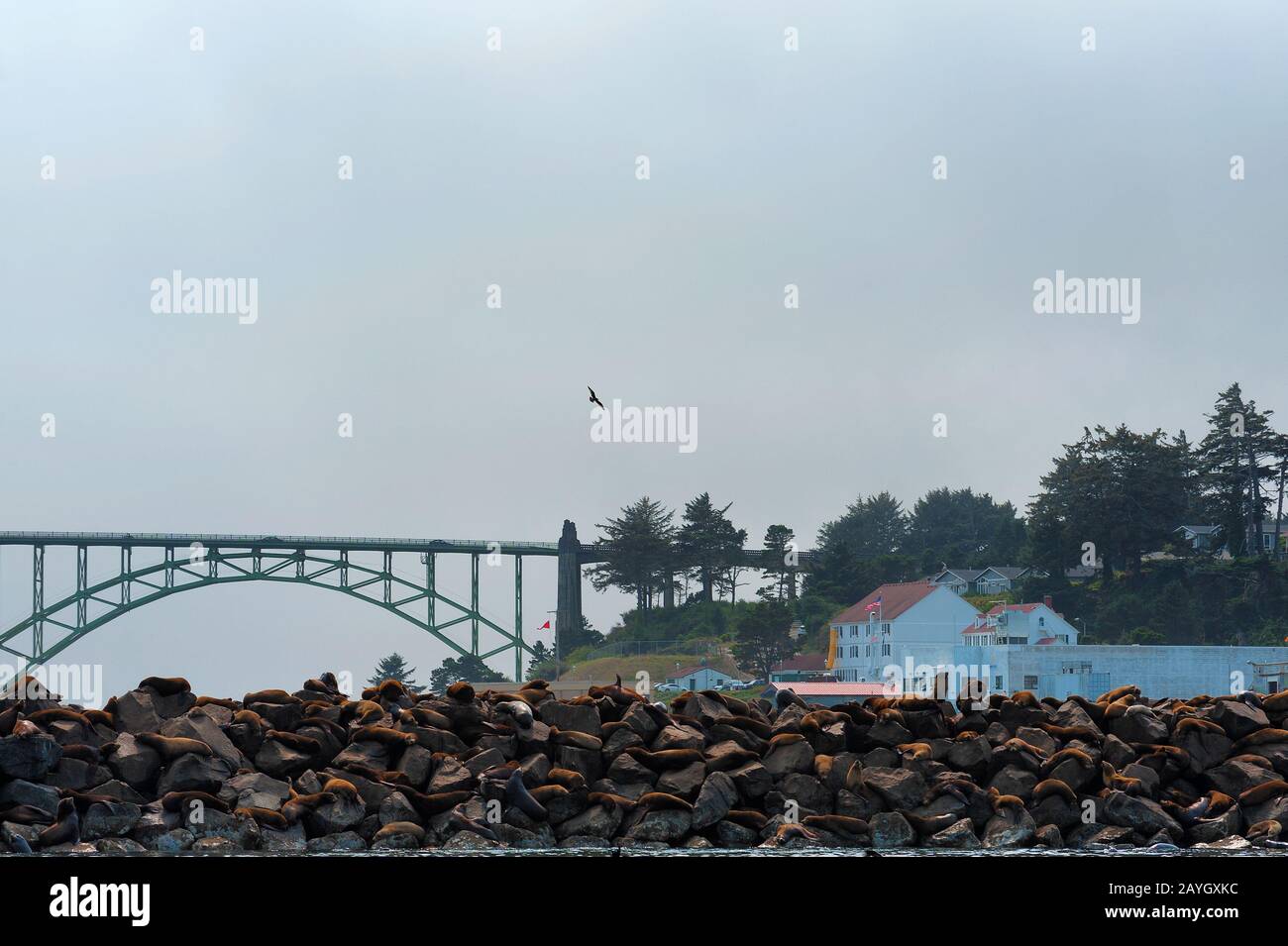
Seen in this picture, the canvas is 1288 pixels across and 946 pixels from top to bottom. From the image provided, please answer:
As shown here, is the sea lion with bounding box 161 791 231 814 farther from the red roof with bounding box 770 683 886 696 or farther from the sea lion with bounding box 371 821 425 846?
the red roof with bounding box 770 683 886 696

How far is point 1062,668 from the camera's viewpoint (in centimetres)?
6700

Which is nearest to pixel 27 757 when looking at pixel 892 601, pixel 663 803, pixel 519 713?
pixel 519 713

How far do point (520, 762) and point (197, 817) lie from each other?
2686mm

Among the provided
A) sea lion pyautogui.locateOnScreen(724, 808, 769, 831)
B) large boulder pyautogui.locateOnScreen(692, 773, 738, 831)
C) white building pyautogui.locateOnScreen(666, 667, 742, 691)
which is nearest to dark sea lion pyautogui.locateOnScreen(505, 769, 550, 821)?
large boulder pyautogui.locateOnScreen(692, 773, 738, 831)

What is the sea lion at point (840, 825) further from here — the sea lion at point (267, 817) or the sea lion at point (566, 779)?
the sea lion at point (267, 817)

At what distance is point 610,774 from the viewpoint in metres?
11.8

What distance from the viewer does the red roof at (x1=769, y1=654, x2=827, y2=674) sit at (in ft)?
309

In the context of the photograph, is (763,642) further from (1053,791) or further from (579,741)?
(579,741)

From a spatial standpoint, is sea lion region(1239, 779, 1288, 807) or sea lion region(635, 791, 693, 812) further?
sea lion region(1239, 779, 1288, 807)

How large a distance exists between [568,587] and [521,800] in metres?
84.3

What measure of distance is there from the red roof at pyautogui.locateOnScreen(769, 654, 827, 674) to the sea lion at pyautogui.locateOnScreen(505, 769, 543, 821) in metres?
82.3
